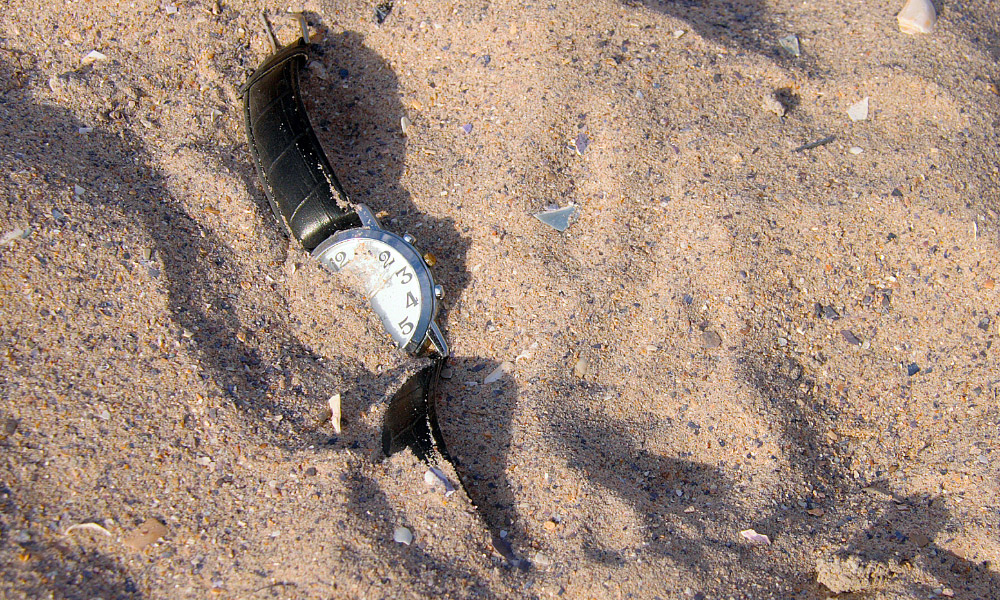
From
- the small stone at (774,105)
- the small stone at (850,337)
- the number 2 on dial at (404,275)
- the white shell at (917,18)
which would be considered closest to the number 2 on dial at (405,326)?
the number 2 on dial at (404,275)

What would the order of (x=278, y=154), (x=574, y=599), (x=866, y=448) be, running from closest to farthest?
(x=574, y=599)
(x=866, y=448)
(x=278, y=154)

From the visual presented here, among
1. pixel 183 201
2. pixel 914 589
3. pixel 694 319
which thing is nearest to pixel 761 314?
pixel 694 319

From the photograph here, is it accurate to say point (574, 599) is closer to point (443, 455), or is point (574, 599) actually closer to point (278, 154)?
point (443, 455)

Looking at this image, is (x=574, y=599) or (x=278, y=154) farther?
(x=278, y=154)

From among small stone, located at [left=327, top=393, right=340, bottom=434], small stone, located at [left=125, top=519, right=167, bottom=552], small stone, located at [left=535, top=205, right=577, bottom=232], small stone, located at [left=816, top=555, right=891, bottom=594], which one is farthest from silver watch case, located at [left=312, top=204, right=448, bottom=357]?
small stone, located at [left=816, top=555, right=891, bottom=594]

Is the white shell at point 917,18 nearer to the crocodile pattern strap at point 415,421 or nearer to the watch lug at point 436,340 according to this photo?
the watch lug at point 436,340

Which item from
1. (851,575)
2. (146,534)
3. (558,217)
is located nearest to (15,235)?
(146,534)
